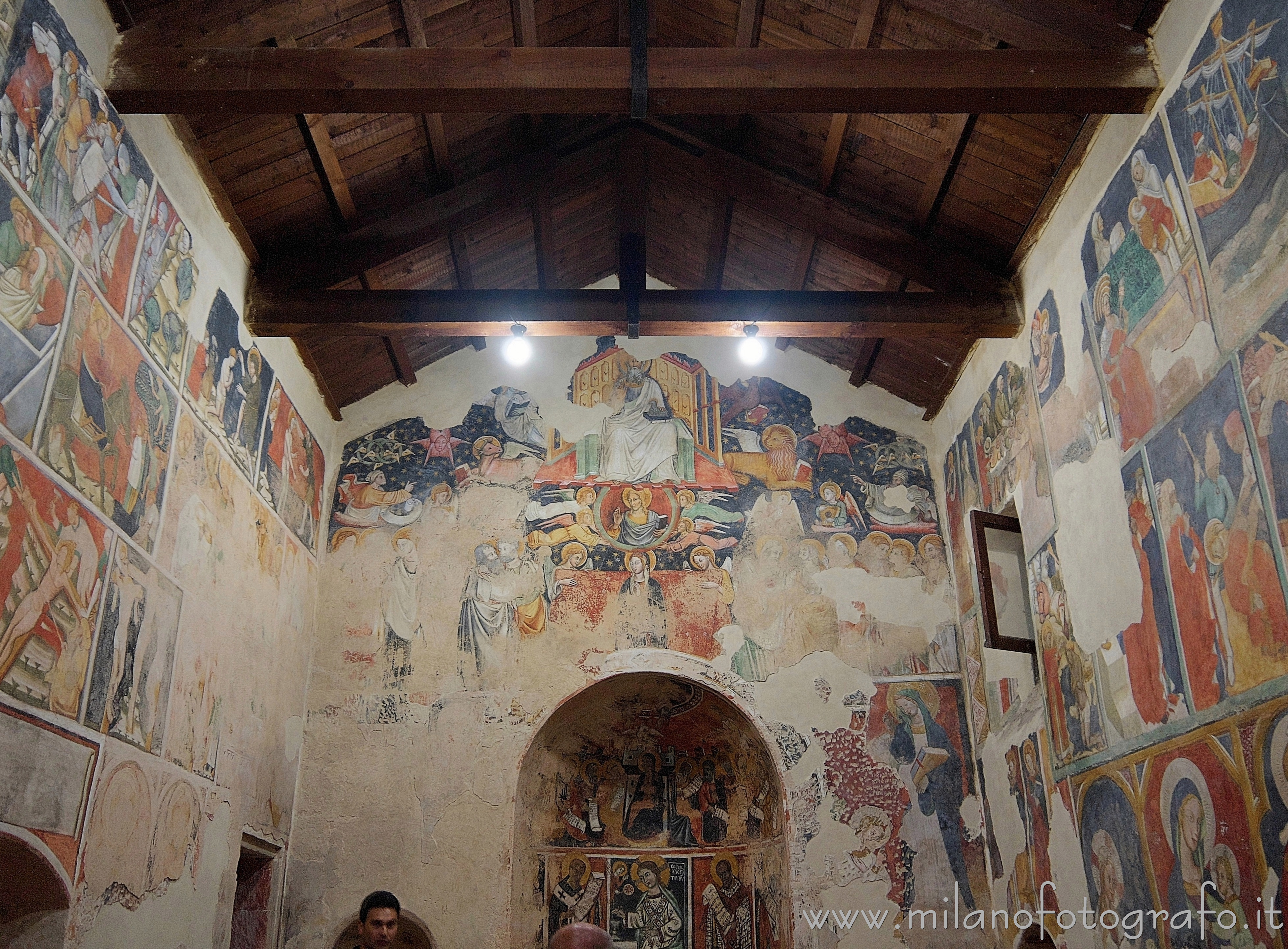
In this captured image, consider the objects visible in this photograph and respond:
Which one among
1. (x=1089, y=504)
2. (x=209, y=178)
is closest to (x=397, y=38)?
(x=209, y=178)

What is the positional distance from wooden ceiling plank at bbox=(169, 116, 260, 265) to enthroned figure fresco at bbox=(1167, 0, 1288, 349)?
6782mm

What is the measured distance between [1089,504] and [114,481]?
21.8 feet

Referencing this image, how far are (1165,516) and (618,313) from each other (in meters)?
4.95

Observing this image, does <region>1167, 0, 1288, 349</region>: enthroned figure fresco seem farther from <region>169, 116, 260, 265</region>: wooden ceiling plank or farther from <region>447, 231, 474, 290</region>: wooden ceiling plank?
<region>169, 116, 260, 265</region>: wooden ceiling plank

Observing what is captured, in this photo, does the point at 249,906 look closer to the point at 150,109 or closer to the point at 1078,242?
the point at 150,109

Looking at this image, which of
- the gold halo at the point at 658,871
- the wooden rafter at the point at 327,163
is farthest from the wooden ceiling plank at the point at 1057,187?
the gold halo at the point at 658,871

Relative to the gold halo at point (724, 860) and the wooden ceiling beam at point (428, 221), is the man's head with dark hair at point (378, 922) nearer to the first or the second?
the wooden ceiling beam at point (428, 221)

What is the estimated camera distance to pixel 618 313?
9.77 metres

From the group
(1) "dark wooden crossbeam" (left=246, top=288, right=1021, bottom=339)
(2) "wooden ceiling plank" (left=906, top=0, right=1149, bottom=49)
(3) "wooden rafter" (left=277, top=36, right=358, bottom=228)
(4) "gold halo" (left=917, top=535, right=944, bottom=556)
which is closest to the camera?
(2) "wooden ceiling plank" (left=906, top=0, right=1149, bottom=49)

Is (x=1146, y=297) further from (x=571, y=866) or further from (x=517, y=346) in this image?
(x=571, y=866)

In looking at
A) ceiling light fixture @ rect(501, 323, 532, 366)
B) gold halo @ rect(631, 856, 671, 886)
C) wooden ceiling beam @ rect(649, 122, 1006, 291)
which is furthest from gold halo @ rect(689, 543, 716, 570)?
wooden ceiling beam @ rect(649, 122, 1006, 291)

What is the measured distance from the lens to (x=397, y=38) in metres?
8.21

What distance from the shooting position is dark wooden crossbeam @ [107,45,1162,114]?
266 inches

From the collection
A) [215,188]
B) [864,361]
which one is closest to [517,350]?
[215,188]
